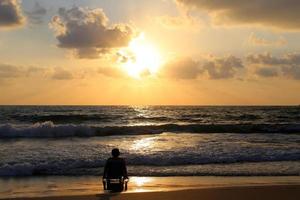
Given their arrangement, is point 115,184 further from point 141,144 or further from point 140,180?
point 141,144

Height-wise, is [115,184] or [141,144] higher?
[141,144]

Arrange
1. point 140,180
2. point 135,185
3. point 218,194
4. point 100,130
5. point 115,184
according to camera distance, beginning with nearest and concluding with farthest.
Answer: point 218,194, point 115,184, point 135,185, point 140,180, point 100,130

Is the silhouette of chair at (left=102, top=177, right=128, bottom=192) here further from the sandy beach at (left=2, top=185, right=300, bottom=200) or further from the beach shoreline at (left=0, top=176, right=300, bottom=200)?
the sandy beach at (left=2, top=185, right=300, bottom=200)

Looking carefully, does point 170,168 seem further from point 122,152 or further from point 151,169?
point 122,152

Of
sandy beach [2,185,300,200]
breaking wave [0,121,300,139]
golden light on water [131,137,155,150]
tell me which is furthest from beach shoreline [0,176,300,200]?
breaking wave [0,121,300,139]

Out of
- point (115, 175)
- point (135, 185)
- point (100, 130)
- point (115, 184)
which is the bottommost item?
point (135, 185)

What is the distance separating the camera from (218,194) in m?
10.7

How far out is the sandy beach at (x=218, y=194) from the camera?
404 inches

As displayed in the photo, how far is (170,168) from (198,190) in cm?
507

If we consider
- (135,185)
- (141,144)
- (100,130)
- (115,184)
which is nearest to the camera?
(115,184)


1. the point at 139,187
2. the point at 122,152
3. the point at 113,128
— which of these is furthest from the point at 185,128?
the point at 139,187

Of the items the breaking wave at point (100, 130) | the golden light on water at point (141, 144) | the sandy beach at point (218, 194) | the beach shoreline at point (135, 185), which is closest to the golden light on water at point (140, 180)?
the beach shoreline at point (135, 185)

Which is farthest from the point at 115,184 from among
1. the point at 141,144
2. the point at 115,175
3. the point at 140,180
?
the point at 141,144

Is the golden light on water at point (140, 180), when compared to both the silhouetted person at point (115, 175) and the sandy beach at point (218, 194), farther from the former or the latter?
the sandy beach at point (218, 194)
